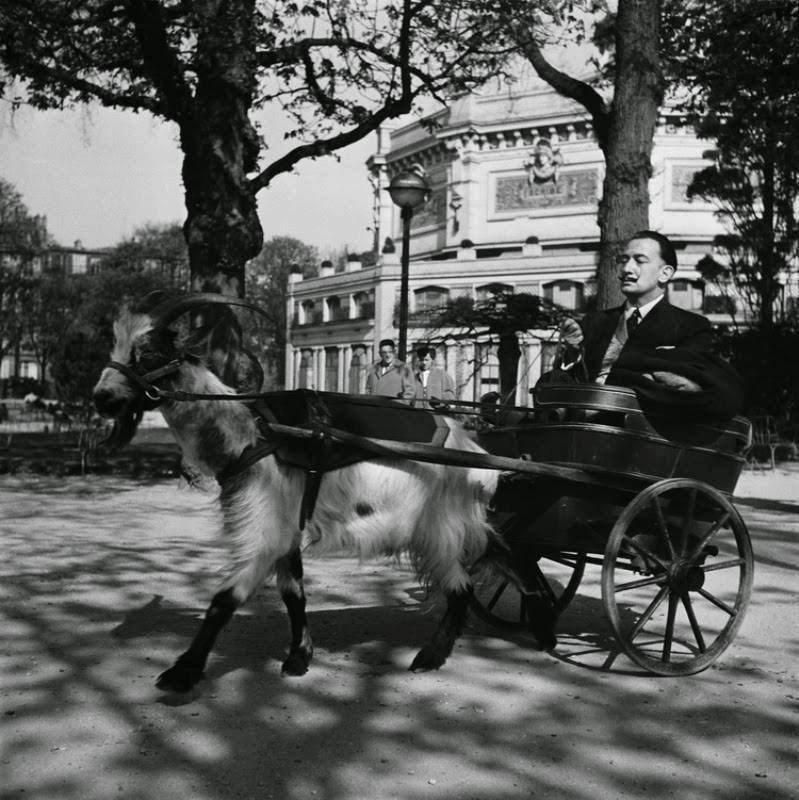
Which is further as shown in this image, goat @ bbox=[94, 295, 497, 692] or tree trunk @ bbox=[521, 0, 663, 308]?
tree trunk @ bbox=[521, 0, 663, 308]

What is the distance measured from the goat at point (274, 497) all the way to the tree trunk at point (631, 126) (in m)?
6.56

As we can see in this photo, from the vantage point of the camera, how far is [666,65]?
1631 centimetres

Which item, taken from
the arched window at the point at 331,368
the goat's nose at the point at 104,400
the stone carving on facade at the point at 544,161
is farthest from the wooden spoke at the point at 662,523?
the stone carving on facade at the point at 544,161

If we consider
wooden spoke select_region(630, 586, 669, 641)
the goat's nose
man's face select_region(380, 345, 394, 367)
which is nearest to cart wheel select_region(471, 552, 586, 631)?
wooden spoke select_region(630, 586, 669, 641)

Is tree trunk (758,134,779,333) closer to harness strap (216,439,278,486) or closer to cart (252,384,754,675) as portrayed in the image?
cart (252,384,754,675)

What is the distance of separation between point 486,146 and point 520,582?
2042 inches

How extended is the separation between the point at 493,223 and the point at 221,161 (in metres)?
41.4

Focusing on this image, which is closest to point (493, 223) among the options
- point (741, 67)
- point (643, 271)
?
point (741, 67)

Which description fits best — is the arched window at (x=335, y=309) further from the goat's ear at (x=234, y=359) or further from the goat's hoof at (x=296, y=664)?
the goat's hoof at (x=296, y=664)

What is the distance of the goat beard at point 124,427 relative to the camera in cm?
525

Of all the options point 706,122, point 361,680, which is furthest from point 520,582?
point 706,122

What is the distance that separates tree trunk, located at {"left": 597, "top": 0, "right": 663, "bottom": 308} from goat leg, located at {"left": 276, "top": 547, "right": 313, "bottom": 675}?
283 inches

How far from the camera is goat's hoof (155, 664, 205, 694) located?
509 cm

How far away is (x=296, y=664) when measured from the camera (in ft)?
18.4
